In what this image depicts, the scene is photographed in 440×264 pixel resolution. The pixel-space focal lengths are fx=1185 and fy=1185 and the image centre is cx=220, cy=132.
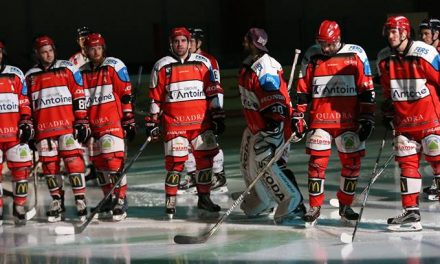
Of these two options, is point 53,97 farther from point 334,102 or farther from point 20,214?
point 334,102

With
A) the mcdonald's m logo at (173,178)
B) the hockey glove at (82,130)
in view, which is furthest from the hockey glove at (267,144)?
the hockey glove at (82,130)

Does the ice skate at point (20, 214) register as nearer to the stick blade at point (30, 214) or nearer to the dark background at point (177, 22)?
the stick blade at point (30, 214)

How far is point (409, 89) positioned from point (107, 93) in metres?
2.81

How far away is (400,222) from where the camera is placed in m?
8.85

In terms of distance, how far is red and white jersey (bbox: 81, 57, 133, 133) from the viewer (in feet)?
33.6

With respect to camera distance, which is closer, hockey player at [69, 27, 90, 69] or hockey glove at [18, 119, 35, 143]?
hockey glove at [18, 119, 35, 143]

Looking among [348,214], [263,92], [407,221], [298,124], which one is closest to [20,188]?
[263,92]

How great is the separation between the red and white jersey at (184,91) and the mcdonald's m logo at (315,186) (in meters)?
1.23

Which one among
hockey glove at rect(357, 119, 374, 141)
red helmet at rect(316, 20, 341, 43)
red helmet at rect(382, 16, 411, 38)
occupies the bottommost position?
hockey glove at rect(357, 119, 374, 141)

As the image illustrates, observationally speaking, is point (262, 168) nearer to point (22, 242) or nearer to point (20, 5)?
point (22, 242)

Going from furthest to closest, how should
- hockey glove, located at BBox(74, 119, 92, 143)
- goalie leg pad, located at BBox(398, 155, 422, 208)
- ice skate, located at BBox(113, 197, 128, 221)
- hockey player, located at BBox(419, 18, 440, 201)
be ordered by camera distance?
hockey player, located at BBox(419, 18, 440, 201)
ice skate, located at BBox(113, 197, 128, 221)
hockey glove, located at BBox(74, 119, 92, 143)
goalie leg pad, located at BBox(398, 155, 422, 208)

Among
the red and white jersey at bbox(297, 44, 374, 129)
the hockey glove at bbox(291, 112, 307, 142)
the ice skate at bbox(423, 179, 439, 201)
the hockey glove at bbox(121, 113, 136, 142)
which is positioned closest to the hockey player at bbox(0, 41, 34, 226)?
the hockey glove at bbox(121, 113, 136, 142)

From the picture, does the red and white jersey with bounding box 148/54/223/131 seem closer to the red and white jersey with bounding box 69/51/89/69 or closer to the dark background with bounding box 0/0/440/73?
the red and white jersey with bounding box 69/51/89/69

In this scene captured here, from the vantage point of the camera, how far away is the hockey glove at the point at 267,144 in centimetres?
953
